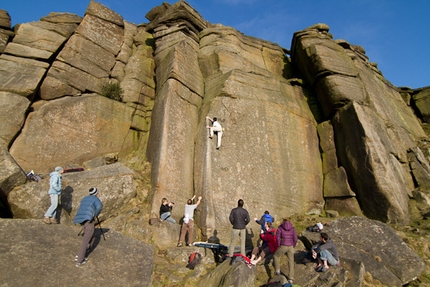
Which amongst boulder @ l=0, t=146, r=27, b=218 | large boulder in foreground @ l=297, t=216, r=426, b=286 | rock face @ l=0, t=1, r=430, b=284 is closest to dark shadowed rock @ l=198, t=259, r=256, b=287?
large boulder in foreground @ l=297, t=216, r=426, b=286

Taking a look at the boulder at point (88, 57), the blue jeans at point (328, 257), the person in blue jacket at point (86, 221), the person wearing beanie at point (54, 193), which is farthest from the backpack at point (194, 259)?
the boulder at point (88, 57)

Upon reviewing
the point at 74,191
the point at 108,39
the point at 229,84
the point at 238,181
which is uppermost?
the point at 108,39

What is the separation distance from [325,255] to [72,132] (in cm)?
1353

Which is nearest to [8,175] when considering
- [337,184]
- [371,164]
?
[337,184]

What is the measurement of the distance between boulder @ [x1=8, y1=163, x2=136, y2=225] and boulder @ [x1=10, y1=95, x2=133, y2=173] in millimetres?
2741

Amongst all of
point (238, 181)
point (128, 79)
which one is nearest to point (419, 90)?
point (238, 181)

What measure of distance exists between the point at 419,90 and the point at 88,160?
3031 centimetres

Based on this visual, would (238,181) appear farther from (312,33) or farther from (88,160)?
(312,33)

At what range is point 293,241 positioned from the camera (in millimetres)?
9680

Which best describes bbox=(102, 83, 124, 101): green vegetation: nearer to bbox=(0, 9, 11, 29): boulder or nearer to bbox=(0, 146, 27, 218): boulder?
bbox=(0, 9, 11, 29): boulder

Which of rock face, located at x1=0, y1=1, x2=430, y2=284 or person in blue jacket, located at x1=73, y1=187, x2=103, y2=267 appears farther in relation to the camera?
rock face, located at x1=0, y1=1, x2=430, y2=284

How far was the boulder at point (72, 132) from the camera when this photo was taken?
50.6 ft

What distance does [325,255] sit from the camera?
31.6 ft

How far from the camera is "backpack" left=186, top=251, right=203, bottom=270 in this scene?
10.3 meters
